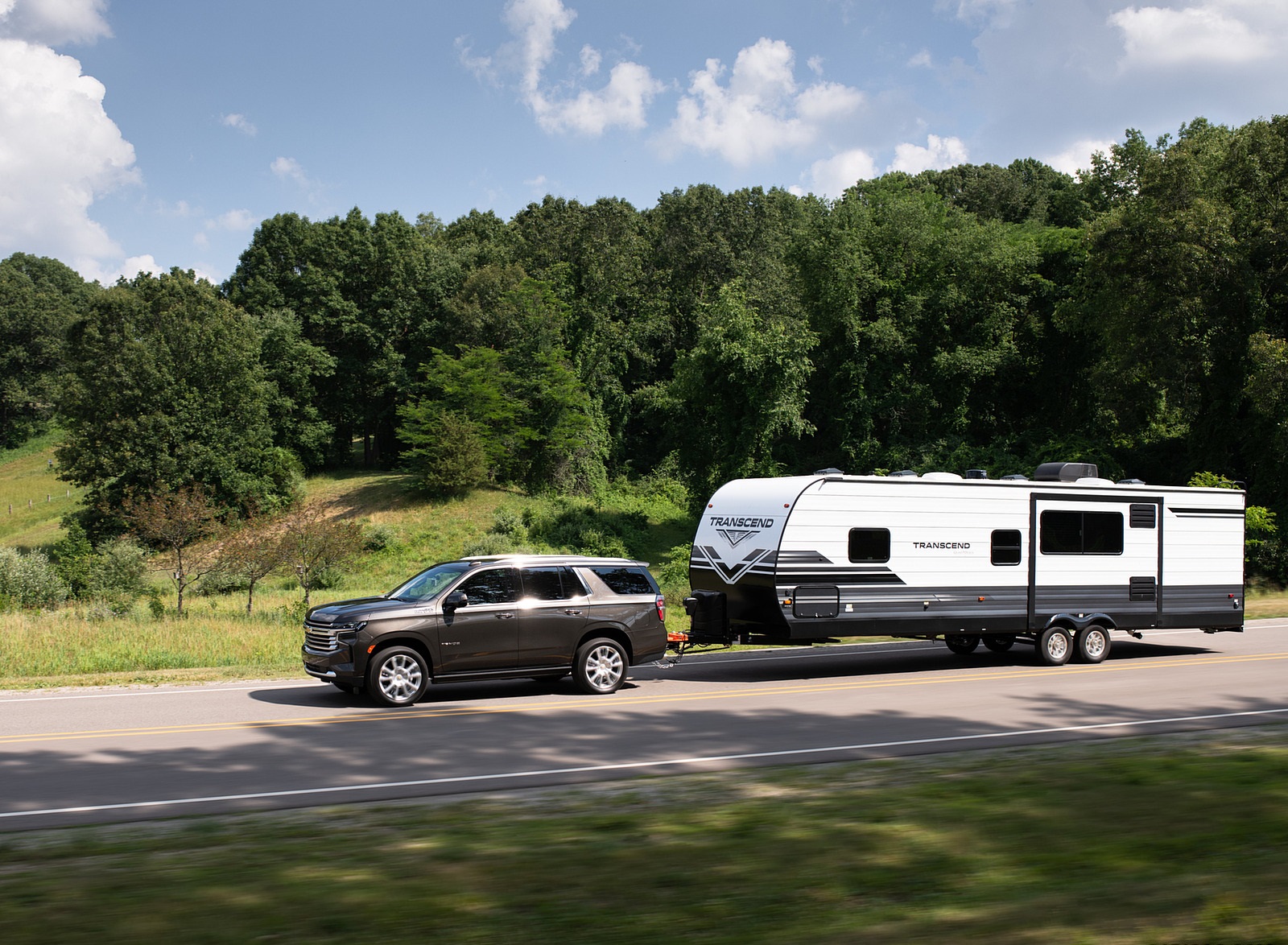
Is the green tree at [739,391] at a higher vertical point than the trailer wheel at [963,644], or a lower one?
higher

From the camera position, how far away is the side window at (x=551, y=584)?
563 inches

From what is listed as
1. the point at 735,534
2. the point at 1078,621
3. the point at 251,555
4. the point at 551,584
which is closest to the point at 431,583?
the point at 551,584

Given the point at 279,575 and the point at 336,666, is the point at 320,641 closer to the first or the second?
the point at 336,666

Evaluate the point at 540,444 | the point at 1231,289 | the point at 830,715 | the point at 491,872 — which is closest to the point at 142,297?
the point at 540,444

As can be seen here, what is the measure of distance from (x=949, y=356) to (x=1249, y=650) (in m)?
34.4

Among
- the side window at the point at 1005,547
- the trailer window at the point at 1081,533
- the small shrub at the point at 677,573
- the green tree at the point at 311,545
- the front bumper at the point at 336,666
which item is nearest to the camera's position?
the front bumper at the point at 336,666

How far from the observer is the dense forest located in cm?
3944

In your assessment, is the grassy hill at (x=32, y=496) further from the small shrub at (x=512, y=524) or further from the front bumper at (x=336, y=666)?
the front bumper at (x=336, y=666)

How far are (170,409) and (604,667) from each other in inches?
1919

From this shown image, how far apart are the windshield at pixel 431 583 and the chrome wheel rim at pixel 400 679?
0.90 m

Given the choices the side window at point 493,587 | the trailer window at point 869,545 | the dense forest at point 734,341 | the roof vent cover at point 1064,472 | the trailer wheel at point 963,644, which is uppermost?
the dense forest at point 734,341

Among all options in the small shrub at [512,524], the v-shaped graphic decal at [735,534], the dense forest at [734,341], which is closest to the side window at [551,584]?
the v-shaped graphic decal at [735,534]

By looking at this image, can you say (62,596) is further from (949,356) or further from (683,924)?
(949,356)

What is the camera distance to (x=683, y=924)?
4945mm
